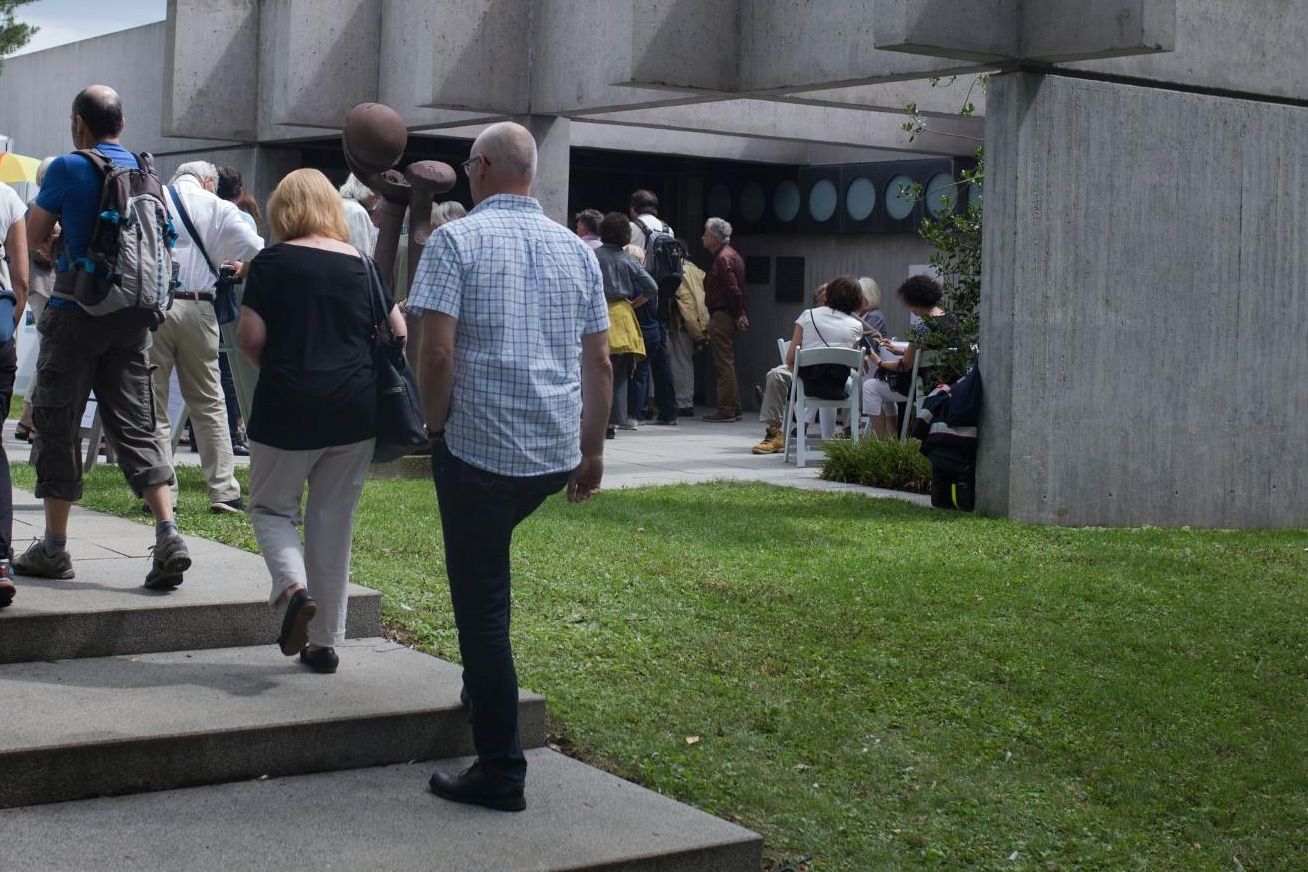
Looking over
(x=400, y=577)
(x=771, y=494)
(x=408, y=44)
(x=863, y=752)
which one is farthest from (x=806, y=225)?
(x=863, y=752)

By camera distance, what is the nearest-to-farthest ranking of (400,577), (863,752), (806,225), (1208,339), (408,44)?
(863,752)
(400,577)
(1208,339)
(408,44)
(806,225)

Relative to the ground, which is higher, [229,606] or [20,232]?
[20,232]

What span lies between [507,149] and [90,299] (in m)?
2.12

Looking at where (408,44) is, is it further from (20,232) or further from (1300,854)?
(1300,854)

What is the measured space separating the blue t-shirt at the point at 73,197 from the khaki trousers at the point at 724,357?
40.8 ft

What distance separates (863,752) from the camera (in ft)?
18.7

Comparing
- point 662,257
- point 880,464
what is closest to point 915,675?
point 880,464

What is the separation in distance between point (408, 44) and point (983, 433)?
746cm

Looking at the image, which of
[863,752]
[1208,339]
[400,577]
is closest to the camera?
[863,752]

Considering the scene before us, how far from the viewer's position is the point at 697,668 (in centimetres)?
648

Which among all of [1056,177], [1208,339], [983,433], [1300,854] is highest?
[1056,177]

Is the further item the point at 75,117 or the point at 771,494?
the point at 771,494

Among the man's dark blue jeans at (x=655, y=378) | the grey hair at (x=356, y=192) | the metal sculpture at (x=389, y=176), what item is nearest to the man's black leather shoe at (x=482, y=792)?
the metal sculpture at (x=389, y=176)

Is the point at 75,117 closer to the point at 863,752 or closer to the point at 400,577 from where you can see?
the point at 400,577
